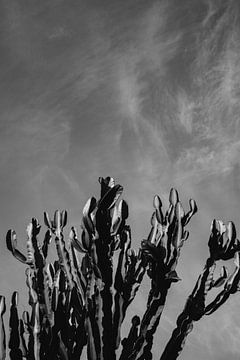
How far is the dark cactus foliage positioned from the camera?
3.32 meters

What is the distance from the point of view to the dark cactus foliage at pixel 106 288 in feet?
10.9

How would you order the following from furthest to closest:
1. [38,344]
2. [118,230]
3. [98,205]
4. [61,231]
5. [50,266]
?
[50,266] → [61,231] → [118,230] → [98,205] → [38,344]

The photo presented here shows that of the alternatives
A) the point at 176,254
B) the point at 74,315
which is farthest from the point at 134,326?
the point at 176,254

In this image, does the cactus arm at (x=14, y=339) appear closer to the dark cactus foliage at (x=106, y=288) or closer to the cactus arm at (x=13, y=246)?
the dark cactus foliage at (x=106, y=288)

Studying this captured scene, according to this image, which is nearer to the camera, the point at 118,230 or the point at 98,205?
the point at 98,205

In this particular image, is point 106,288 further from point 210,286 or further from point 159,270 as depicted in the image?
point 210,286

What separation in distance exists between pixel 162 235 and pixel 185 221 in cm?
25

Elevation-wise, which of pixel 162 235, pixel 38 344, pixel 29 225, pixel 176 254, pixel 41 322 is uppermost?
pixel 29 225

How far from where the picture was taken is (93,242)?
11.2ft

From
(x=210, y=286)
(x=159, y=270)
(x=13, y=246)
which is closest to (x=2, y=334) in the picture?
(x=13, y=246)

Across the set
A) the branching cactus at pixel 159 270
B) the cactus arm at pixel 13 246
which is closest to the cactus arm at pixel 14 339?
the cactus arm at pixel 13 246

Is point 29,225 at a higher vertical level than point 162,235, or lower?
higher

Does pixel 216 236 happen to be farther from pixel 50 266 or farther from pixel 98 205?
pixel 50 266

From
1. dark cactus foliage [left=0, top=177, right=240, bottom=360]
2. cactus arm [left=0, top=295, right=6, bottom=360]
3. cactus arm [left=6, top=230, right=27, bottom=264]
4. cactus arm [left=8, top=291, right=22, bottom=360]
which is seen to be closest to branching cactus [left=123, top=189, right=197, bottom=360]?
dark cactus foliage [left=0, top=177, right=240, bottom=360]
